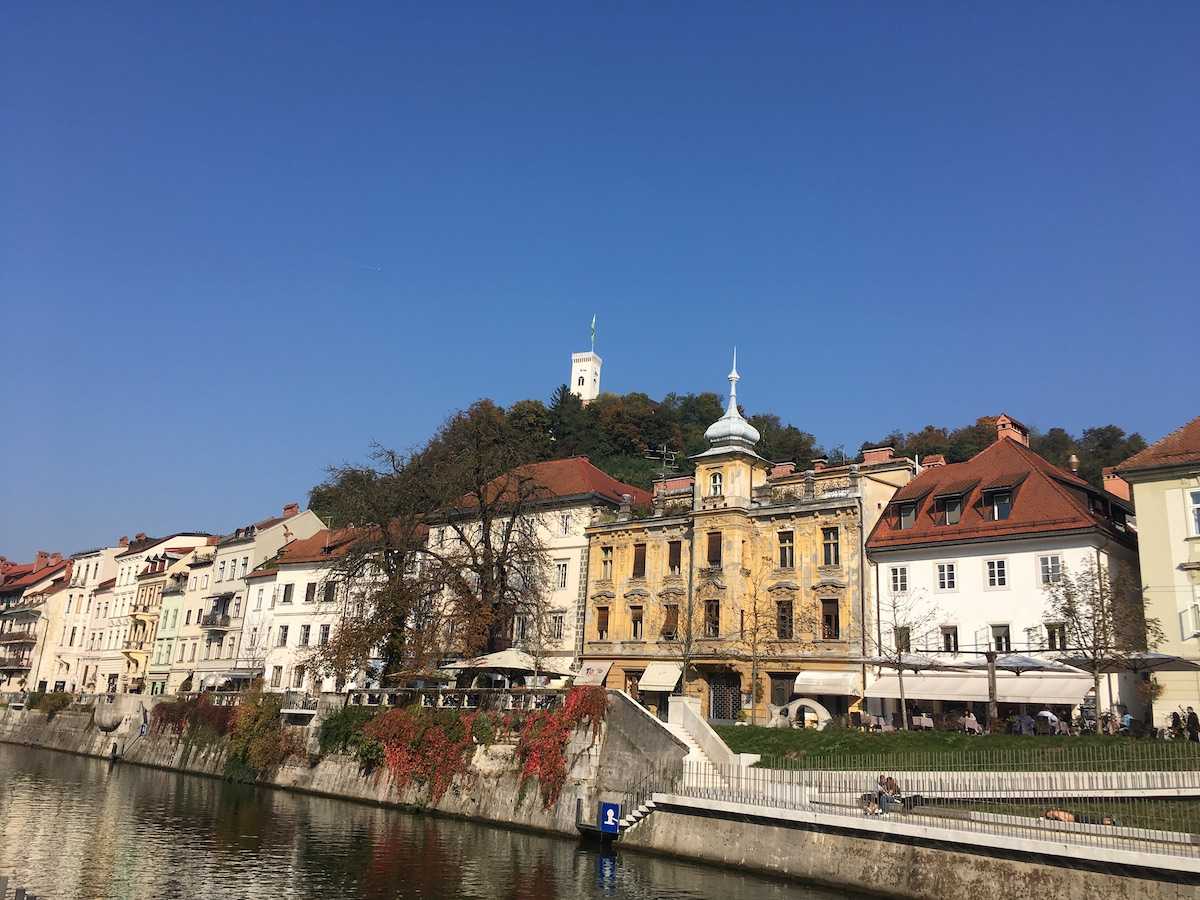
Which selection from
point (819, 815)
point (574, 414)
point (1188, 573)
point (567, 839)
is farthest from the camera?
point (574, 414)

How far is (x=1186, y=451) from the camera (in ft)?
130

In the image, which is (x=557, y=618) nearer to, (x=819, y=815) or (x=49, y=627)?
(x=819, y=815)

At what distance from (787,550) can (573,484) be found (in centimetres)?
1583

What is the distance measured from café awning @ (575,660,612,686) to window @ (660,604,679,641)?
3765 millimetres

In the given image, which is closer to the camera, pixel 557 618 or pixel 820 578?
pixel 820 578

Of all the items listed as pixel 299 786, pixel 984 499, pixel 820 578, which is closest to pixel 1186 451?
pixel 984 499

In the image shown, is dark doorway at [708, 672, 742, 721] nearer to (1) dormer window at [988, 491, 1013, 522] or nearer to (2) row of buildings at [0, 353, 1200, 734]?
(2) row of buildings at [0, 353, 1200, 734]

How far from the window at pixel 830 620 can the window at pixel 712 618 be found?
17.8ft

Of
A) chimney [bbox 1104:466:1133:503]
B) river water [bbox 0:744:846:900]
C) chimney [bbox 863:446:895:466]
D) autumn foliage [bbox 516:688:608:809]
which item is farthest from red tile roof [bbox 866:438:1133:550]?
river water [bbox 0:744:846:900]

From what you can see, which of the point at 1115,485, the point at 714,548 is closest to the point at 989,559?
the point at 714,548

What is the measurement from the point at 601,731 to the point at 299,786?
19.1 metres

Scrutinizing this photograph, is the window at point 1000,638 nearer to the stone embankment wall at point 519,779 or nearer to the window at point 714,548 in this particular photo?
the window at point 714,548

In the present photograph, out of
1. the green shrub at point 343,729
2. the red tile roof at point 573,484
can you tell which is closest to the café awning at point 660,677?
the red tile roof at point 573,484

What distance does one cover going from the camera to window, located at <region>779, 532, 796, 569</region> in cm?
4991
